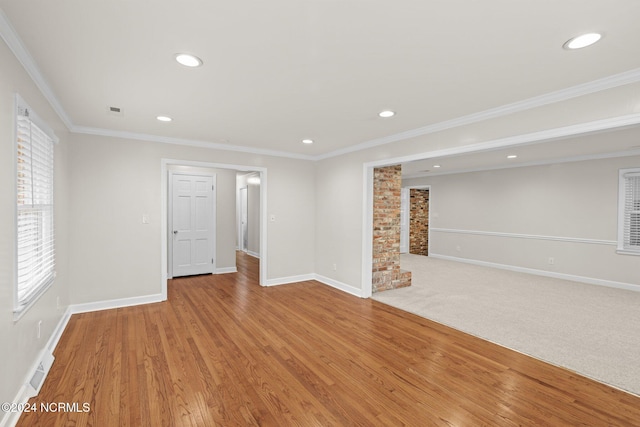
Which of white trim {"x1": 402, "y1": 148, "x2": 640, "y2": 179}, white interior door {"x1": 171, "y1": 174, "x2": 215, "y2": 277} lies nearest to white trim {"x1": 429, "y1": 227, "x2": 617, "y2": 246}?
white trim {"x1": 402, "y1": 148, "x2": 640, "y2": 179}

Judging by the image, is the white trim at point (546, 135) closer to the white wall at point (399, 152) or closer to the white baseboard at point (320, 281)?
the white wall at point (399, 152)

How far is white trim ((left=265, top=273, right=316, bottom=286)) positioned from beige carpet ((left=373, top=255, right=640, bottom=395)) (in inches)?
60.8

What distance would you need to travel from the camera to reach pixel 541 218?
Result: 6.43m

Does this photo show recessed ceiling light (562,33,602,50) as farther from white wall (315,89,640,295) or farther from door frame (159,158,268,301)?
door frame (159,158,268,301)

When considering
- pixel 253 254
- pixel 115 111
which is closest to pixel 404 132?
pixel 115 111

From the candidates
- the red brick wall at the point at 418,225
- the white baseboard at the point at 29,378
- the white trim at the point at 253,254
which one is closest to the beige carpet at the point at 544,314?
the red brick wall at the point at 418,225

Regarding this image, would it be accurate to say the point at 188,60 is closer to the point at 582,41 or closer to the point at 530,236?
the point at 582,41

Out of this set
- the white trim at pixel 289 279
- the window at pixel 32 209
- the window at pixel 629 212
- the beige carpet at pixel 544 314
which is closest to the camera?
the window at pixel 32 209

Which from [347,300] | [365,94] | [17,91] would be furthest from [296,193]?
[17,91]

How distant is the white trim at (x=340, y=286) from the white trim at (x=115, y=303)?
2.63 meters

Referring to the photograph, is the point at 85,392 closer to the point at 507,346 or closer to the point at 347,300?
the point at 347,300

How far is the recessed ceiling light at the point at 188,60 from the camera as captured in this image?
2073mm

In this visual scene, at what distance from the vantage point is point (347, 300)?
15.2 ft

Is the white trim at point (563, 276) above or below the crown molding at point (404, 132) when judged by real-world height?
below
